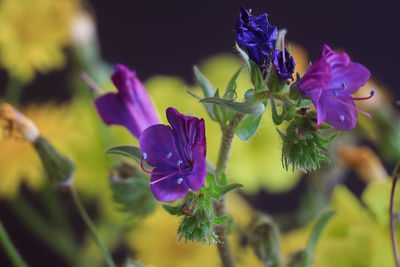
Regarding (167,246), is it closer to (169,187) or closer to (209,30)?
(169,187)

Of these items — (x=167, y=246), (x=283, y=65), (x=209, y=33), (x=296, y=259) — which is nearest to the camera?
(x=283, y=65)

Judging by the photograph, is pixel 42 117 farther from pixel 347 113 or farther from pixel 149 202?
pixel 347 113

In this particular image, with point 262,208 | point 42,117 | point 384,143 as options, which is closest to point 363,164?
point 384,143

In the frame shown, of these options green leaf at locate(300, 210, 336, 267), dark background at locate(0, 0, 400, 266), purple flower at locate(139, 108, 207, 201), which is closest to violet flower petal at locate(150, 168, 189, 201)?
purple flower at locate(139, 108, 207, 201)

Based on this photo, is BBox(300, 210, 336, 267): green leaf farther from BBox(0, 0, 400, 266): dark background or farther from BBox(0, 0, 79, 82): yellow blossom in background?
BBox(0, 0, 400, 266): dark background

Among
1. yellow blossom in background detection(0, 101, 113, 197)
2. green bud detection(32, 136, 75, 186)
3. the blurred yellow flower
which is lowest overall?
the blurred yellow flower

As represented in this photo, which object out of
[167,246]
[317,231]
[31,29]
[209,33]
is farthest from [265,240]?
[209,33]

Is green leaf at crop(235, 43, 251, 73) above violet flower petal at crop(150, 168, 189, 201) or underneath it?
above
